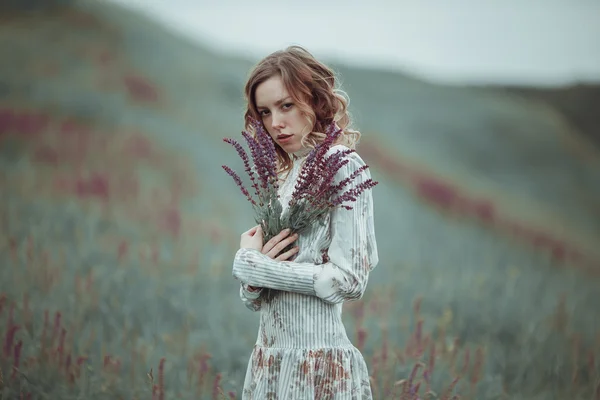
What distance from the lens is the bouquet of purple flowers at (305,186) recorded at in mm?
2239

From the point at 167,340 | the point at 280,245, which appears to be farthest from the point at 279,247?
the point at 167,340

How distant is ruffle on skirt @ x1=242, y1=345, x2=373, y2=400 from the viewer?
225 centimetres

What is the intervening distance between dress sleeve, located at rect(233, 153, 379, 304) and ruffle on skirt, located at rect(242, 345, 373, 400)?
0.22 m

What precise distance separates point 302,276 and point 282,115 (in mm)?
664

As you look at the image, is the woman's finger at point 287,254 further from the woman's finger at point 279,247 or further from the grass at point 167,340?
the grass at point 167,340

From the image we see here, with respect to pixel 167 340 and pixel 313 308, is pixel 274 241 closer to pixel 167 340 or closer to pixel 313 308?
pixel 313 308

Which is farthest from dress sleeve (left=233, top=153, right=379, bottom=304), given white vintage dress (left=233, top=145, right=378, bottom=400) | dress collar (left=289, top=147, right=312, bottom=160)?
dress collar (left=289, top=147, right=312, bottom=160)

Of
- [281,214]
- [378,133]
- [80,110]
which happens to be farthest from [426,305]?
[378,133]

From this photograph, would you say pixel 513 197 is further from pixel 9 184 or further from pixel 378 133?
pixel 9 184

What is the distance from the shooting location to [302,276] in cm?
223

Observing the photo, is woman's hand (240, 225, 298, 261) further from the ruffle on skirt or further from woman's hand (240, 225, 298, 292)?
the ruffle on skirt

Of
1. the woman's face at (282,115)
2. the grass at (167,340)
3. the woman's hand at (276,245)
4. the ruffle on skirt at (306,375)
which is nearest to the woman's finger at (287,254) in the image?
the woman's hand at (276,245)

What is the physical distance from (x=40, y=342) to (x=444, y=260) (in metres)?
6.20

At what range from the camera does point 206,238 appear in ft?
25.4
